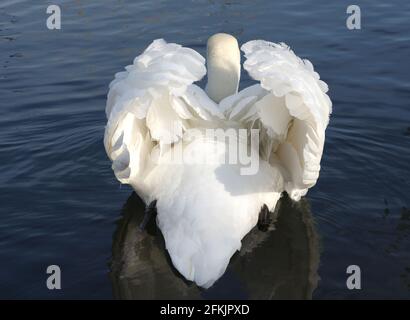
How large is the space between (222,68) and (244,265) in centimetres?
185

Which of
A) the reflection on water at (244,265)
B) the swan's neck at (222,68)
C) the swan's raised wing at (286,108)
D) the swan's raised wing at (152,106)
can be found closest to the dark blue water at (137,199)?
the reflection on water at (244,265)

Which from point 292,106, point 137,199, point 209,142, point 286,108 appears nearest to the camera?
point 292,106

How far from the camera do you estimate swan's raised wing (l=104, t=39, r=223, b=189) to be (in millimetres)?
5141

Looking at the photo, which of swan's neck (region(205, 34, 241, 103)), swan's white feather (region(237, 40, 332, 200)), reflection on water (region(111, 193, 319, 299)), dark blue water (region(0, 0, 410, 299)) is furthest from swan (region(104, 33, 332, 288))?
swan's neck (region(205, 34, 241, 103))

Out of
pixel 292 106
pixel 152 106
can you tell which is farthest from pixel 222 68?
pixel 292 106

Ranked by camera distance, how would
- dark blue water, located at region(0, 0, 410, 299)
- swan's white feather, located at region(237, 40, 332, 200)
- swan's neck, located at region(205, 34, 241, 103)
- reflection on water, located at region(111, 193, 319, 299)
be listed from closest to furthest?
swan's white feather, located at region(237, 40, 332, 200) < reflection on water, located at region(111, 193, 319, 299) < dark blue water, located at region(0, 0, 410, 299) < swan's neck, located at region(205, 34, 241, 103)

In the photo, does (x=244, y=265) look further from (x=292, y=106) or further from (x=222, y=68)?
(x=222, y=68)

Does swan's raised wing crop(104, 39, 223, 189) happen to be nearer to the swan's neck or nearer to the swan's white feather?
the swan's white feather

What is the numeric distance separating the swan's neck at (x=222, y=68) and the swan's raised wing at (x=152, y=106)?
78cm

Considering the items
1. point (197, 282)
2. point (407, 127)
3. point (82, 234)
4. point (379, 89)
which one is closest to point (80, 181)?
point (82, 234)

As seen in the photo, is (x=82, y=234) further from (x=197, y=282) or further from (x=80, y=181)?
(x=197, y=282)

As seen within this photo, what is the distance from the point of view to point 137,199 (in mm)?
6969

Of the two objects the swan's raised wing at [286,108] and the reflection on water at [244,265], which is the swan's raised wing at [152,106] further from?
the reflection on water at [244,265]

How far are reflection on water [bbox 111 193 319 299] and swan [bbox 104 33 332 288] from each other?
301 mm
